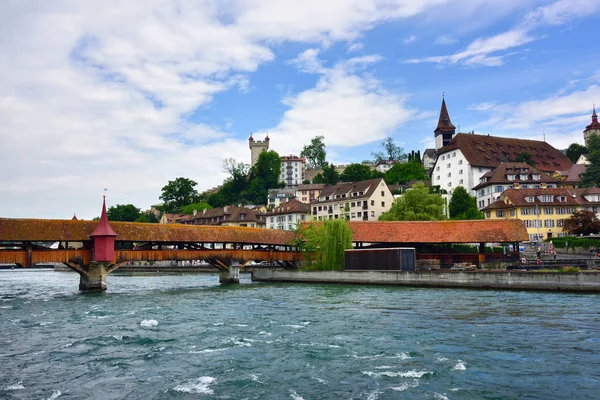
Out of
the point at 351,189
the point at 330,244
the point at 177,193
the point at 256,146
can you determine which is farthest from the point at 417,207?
the point at 256,146

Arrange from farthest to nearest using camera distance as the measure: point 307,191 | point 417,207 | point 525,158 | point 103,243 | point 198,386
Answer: point 307,191 < point 525,158 < point 417,207 < point 103,243 < point 198,386

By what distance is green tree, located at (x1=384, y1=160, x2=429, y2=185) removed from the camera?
322 feet

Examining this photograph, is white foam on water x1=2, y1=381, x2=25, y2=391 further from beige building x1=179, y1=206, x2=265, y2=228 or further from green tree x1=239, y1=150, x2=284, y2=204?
green tree x1=239, y1=150, x2=284, y2=204

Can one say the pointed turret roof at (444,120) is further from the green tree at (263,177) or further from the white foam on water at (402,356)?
the white foam on water at (402,356)

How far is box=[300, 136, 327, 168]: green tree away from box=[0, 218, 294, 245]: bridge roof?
93.2 m

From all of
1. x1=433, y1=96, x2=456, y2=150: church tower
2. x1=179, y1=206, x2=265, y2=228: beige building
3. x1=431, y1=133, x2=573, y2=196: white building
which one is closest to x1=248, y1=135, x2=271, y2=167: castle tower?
x1=179, y1=206, x2=265, y2=228: beige building

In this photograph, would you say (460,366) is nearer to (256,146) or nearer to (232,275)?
(232,275)

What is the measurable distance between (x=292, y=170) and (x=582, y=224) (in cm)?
9298

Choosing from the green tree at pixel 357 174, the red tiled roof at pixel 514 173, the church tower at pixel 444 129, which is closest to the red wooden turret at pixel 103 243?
the red tiled roof at pixel 514 173

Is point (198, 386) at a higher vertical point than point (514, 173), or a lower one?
lower

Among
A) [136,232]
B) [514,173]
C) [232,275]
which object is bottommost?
[232,275]

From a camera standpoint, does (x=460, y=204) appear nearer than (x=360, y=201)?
Yes

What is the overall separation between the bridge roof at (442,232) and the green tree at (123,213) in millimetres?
75105

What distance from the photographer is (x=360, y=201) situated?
78062mm
